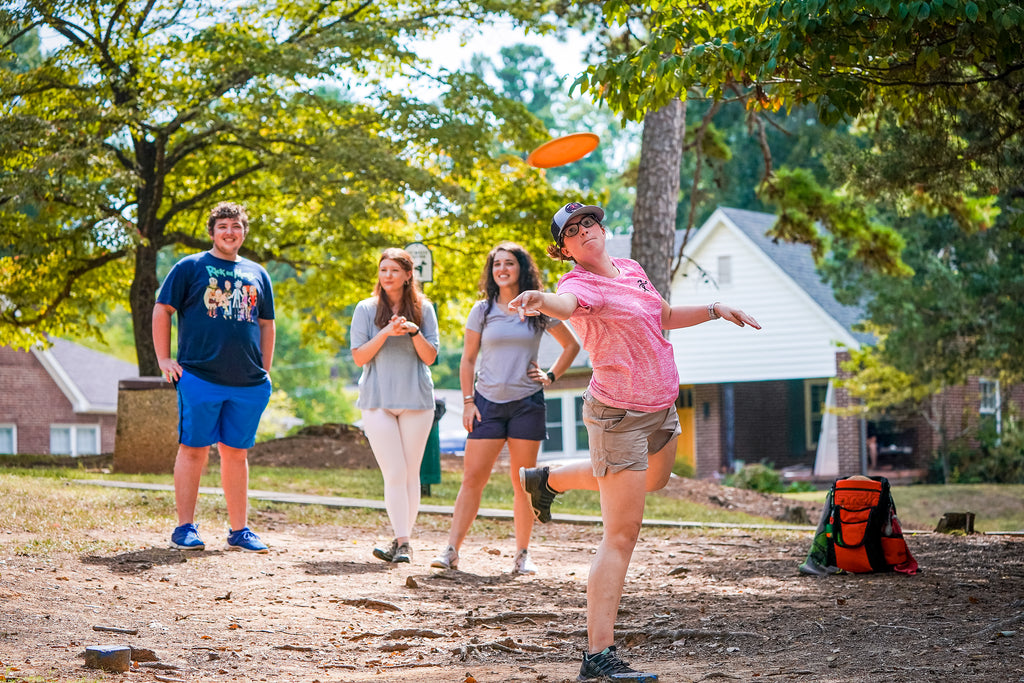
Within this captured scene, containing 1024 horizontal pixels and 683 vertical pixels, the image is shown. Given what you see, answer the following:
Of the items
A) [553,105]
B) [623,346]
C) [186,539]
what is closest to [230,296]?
[186,539]

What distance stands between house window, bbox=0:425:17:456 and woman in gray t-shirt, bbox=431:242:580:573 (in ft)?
107

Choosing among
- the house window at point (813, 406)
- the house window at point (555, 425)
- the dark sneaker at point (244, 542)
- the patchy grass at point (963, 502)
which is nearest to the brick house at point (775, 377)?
the house window at point (813, 406)

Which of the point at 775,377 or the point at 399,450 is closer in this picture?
the point at 399,450

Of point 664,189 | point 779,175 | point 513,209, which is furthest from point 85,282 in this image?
point 779,175

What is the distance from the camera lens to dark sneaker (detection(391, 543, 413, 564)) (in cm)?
755

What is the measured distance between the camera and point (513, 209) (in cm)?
1788

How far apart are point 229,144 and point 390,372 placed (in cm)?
1030

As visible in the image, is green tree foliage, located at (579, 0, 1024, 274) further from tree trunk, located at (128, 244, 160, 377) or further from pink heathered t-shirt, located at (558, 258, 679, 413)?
tree trunk, located at (128, 244, 160, 377)

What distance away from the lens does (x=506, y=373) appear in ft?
22.9

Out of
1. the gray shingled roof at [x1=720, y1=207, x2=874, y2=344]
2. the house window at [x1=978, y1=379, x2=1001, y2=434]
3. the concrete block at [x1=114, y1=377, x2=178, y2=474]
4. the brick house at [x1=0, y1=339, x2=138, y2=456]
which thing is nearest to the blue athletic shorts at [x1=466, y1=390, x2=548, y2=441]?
the concrete block at [x1=114, y1=377, x2=178, y2=474]

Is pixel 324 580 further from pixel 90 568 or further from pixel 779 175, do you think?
pixel 779 175

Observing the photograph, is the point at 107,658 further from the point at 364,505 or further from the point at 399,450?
the point at 364,505

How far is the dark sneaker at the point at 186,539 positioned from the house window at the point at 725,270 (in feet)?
71.9

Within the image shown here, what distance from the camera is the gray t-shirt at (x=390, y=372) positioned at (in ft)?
24.2
